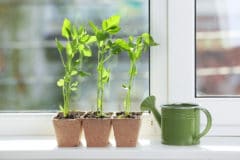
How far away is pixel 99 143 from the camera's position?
1.69 meters

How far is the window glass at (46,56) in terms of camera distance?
1885 mm

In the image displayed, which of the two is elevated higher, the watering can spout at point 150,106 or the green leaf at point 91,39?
the green leaf at point 91,39

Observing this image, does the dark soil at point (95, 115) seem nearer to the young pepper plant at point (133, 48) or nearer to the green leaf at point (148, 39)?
the young pepper plant at point (133, 48)

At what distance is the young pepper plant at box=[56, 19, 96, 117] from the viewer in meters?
1.72

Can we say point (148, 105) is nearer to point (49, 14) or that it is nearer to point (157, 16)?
point (157, 16)

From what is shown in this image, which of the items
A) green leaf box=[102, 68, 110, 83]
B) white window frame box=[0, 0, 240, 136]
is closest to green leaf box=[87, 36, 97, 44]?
green leaf box=[102, 68, 110, 83]

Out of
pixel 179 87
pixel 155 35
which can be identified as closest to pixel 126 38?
pixel 155 35

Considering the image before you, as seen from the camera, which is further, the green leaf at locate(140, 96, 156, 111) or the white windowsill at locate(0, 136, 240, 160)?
the green leaf at locate(140, 96, 156, 111)

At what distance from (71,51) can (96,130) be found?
279 millimetres

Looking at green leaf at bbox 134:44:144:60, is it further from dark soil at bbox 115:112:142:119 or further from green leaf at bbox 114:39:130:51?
dark soil at bbox 115:112:142:119

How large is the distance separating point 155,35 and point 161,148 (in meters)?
0.43

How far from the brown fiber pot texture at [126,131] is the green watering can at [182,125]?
98 millimetres

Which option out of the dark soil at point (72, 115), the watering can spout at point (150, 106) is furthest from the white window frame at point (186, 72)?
the dark soil at point (72, 115)

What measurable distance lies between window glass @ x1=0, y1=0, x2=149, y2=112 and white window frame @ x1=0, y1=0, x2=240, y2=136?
0.04 meters
